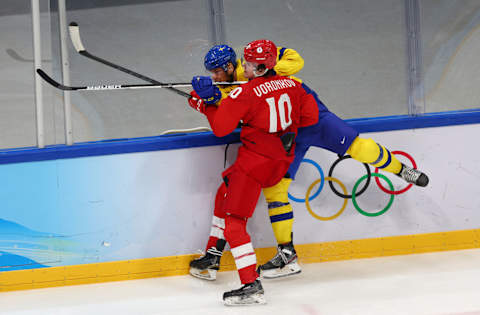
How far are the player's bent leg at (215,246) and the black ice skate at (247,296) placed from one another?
411 mm

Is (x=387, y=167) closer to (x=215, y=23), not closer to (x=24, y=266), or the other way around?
(x=215, y=23)

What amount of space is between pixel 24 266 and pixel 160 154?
96cm

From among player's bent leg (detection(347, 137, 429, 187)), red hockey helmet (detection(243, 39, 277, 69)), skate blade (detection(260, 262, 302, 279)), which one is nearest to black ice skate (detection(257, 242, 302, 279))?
skate blade (detection(260, 262, 302, 279))

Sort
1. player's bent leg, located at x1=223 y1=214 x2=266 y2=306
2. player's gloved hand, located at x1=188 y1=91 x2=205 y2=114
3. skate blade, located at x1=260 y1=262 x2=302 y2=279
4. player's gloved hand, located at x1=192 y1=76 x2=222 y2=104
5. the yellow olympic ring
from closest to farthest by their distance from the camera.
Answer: player's bent leg, located at x1=223 y1=214 x2=266 y2=306
player's gloved hand, located at x1=192 y1=76 x2=222 y2=104
player's gloved hand, located at x1=188 y1=91 x2=205 y2=114
skate blade, located at x1=260 y1=262 x2=302 y2=279
the yellow olympic ring

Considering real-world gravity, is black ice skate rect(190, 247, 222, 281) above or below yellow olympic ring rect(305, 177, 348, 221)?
below

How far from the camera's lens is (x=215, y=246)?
2.91 metres

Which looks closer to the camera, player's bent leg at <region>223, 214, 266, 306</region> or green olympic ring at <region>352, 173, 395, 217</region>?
player's bent leg at <region>223, 214, 266, 306</region>

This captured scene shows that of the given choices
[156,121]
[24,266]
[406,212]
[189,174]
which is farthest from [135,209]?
[406,212]

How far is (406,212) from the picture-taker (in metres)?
3.12

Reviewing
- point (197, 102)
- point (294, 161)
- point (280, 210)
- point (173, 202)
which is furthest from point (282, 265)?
point (197, 102)

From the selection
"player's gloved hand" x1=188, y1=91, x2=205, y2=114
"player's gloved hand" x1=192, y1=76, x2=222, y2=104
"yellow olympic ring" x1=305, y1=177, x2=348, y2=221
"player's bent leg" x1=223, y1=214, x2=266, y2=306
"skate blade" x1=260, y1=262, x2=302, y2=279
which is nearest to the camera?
"player's bent leg" x1=223, y1=214, x2=266, y2=306

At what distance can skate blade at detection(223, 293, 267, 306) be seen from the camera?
2.48 meters

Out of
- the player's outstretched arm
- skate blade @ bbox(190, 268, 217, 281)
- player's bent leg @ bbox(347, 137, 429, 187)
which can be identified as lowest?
skate blade @ bbox(190, 268, 217, 281)

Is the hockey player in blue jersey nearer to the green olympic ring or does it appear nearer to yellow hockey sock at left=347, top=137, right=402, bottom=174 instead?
yellow hockey sock at left=347, top=137, right=402, bottom=174
